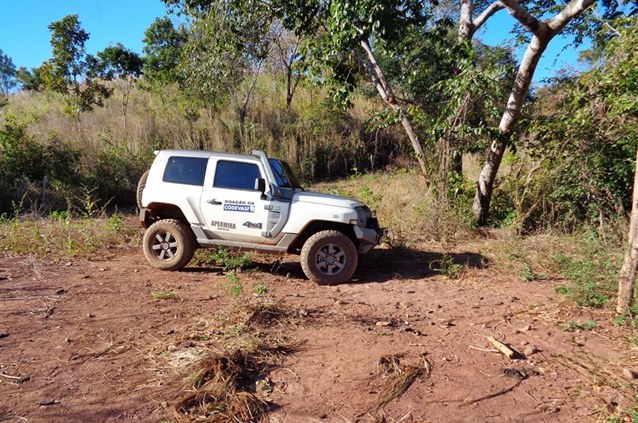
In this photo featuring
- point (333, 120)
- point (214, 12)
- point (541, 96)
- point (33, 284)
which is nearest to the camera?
point (33, 284)

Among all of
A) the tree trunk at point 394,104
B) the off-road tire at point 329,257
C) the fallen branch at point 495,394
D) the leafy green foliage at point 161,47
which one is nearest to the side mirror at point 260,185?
the off-road tire at point 329,257

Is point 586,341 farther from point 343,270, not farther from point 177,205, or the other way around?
point 177,205

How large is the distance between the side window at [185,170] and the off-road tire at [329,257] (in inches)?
73.1

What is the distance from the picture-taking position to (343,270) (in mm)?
6461

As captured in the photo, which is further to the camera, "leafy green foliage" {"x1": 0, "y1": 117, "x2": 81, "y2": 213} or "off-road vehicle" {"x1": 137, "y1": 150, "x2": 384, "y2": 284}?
"leafy green foliage" {"x1": 0, "y1": 117, "x2": 81, "y2": 213}

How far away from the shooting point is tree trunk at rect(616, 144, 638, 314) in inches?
175

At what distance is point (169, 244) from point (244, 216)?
125cm

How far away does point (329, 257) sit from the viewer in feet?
21.2

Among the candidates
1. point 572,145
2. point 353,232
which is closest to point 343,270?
point 353,232

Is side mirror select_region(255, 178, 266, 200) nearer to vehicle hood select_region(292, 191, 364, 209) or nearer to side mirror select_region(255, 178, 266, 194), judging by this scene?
side mirror select_region(255, 178, 266, 194)

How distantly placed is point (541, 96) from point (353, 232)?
6.64 metres

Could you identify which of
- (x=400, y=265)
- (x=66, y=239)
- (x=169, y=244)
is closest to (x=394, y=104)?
(x=400, y=265)

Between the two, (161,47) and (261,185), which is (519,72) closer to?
(261,185)

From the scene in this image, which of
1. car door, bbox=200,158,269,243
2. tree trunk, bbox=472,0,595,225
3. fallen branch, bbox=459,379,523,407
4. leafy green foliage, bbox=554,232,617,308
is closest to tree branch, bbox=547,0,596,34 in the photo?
tree trunk, bbox=472,0,595,225
